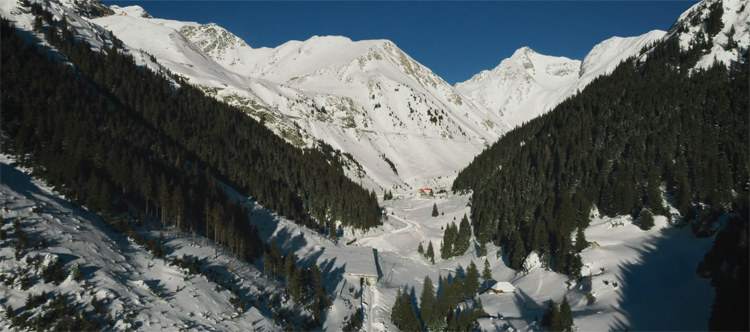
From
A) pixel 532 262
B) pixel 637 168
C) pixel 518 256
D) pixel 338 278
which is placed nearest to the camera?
pixel 338 278

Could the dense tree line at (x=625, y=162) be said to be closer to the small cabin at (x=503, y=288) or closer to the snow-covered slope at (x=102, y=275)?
the small cabin at (x=503, y=288)

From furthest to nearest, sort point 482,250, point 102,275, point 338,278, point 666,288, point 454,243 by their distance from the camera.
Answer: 1. point 454,243
2. point 482,250
3. point 338,278
4. point 666,288
5. point 102,275

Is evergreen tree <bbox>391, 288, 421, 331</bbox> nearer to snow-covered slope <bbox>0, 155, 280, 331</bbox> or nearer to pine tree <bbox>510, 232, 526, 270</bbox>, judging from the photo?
snow-covered slope <bbox>0, 155, 280, 331</bbox>

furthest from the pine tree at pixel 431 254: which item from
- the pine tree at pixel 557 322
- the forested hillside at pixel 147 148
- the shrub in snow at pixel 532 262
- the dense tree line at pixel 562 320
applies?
the pine tree at pixel 557 322

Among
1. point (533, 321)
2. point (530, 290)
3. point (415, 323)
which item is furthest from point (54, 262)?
point (530, 290)

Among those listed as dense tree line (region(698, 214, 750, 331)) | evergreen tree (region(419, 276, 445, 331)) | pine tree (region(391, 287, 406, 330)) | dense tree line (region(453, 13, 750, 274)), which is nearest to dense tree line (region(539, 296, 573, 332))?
dense tree line (region(698, 214, 750, 331))

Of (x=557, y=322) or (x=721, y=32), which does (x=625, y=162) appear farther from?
(x=721, y=32)

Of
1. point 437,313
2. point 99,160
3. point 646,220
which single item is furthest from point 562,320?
point 99,160
